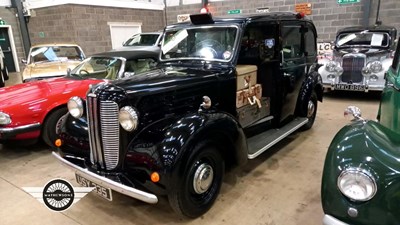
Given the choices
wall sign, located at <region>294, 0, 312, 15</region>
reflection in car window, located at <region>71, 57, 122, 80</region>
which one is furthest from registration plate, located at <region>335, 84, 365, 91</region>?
reflection in car window, located at <region>71, 57, 122, 80</region>

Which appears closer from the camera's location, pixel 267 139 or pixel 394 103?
pixel 394 103

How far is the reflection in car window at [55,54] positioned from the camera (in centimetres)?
664

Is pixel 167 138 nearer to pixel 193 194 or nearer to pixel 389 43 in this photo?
pixel 193 194

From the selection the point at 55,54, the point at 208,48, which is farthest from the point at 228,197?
the point at 55,54

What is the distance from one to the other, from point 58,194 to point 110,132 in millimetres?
699

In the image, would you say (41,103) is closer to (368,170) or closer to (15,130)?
(15,130)

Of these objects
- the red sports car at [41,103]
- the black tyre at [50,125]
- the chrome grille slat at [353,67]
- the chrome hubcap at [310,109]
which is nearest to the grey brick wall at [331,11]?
the chrome grille slat at [353,67]

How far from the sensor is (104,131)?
7.44ft

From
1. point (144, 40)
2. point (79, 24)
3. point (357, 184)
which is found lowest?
point (357, 184)

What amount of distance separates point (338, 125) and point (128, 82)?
3745 millimetres

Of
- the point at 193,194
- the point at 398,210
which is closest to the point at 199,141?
the point at 193,194

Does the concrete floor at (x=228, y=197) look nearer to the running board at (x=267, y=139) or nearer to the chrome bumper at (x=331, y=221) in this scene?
the running board at (x=267, y=139)

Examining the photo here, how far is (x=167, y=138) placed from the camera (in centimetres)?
214

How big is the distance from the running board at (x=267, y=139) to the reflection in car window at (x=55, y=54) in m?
5.18
